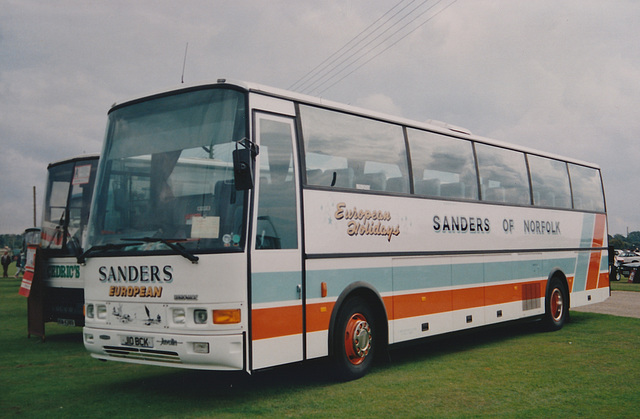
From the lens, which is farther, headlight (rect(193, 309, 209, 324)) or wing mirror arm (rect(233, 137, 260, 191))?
headlight (rect(193, 309, 209, 324))

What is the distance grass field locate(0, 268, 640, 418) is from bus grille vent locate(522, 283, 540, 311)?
108 cm

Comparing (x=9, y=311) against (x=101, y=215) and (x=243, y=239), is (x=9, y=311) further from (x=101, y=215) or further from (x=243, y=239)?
(x=243, y=239)

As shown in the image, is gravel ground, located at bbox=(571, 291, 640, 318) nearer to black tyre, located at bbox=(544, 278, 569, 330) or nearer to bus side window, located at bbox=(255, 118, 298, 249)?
black tyre, located at bbox=(544, 278, 569, 330)

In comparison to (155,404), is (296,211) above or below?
above

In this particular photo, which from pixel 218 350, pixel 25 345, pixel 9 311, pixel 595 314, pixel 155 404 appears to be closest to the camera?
pixel 218 350

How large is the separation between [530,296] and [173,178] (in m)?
7.91

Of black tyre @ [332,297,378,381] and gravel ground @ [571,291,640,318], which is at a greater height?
black tyre @ [332,297,378,381]

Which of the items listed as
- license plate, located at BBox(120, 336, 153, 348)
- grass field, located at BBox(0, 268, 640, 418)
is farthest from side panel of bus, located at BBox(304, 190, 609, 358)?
license plate, located at BBox(120, 336, 153, 348)

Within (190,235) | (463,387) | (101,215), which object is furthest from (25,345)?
(463,387)

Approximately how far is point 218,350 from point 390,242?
3.31 meters

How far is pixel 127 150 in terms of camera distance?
7.71 metres

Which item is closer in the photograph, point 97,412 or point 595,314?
point 97,412

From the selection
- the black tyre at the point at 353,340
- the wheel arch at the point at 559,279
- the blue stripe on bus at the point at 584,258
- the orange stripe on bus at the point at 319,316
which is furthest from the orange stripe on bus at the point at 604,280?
the orange stripe on bus at the point at 319,316

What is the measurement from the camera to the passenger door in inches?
270
